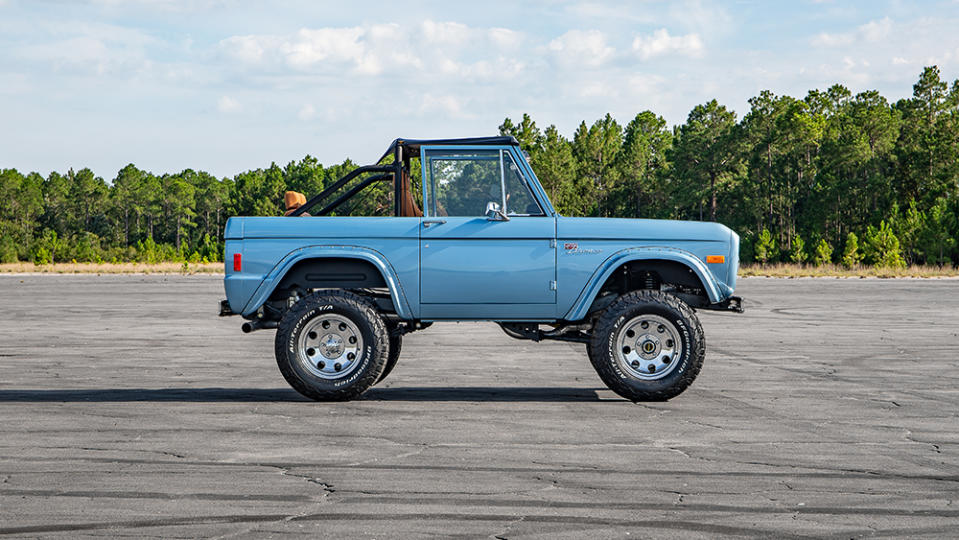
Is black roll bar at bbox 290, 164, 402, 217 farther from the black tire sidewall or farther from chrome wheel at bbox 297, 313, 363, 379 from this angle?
the black tire sidewall

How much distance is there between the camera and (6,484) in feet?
20.5

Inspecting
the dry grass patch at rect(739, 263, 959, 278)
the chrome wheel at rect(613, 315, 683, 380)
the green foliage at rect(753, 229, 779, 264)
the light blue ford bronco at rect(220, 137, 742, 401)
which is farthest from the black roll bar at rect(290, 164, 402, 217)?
the green foliage at rect(753, 229, 779, 264)

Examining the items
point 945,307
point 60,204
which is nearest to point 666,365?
point 945,307

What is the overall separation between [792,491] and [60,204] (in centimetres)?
14916

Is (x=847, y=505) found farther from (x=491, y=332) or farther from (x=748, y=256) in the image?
(x=748, y=256)

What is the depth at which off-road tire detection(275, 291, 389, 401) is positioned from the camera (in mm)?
9633

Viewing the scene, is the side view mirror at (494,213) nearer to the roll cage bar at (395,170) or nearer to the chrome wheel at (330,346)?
the roll cage bar at (395,170)

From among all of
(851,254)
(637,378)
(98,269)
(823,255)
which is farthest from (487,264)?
(98,269)

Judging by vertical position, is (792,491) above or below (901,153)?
below

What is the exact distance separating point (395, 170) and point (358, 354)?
2.01 metres

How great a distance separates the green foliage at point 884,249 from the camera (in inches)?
2554

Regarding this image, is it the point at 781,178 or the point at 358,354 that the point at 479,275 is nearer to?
the point at 358,354

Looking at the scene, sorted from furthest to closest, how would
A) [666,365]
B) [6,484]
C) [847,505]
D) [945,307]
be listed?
[945,307]
[666,365]
[6,484]
[847,505]

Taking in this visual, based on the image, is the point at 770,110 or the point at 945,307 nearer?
the point at 945,307
